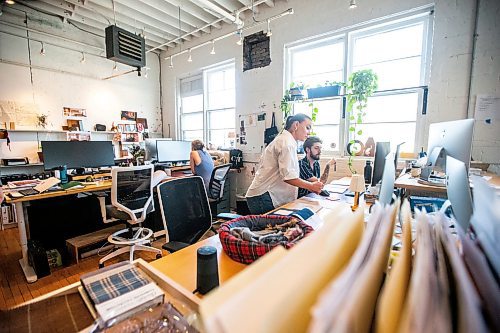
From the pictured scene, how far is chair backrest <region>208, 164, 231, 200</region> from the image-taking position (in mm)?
3340

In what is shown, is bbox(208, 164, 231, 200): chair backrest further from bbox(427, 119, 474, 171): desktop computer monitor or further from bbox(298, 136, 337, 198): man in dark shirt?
bbox(427, 119, 474, 171): desktop computer monitor

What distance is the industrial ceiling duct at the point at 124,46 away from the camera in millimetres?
2846

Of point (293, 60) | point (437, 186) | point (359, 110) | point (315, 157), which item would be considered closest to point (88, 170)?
point (315, 157)

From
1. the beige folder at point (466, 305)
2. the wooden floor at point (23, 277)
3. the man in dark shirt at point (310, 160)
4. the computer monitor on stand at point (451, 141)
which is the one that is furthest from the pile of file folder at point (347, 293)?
the wooden floor at point (23, 277)

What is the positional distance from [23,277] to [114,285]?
102 inches

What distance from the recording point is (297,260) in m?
0.27

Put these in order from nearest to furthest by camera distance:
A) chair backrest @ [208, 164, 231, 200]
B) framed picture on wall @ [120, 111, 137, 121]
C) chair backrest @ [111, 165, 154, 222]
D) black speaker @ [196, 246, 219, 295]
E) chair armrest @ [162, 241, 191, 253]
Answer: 1. black speaker @ [196, 246, 219, 295]
2. chair armrest @ [162, 241, 191, 253]
3. chair backrest @ [111, 165, 154, 222]
4. chair backrest @ [208, 164, 231, 200]
5. framed picture on wall @ [120, 111, 137, 121]

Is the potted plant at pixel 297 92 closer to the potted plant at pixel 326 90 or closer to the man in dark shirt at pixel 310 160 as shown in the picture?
the potted plant at pixel 326 90

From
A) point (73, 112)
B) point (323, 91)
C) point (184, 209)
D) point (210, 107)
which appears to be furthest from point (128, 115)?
point (184, 209)

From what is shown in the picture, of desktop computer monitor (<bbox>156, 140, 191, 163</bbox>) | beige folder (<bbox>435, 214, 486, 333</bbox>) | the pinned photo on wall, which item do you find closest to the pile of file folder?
beige folder (<bbox>435, 214, 486, 333</bbox>)

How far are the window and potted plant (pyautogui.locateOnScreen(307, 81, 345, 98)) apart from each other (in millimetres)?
1874

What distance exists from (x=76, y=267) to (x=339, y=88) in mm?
3913

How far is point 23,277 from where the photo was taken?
7.79ft

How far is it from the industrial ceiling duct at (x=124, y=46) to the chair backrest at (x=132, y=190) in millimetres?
1504
